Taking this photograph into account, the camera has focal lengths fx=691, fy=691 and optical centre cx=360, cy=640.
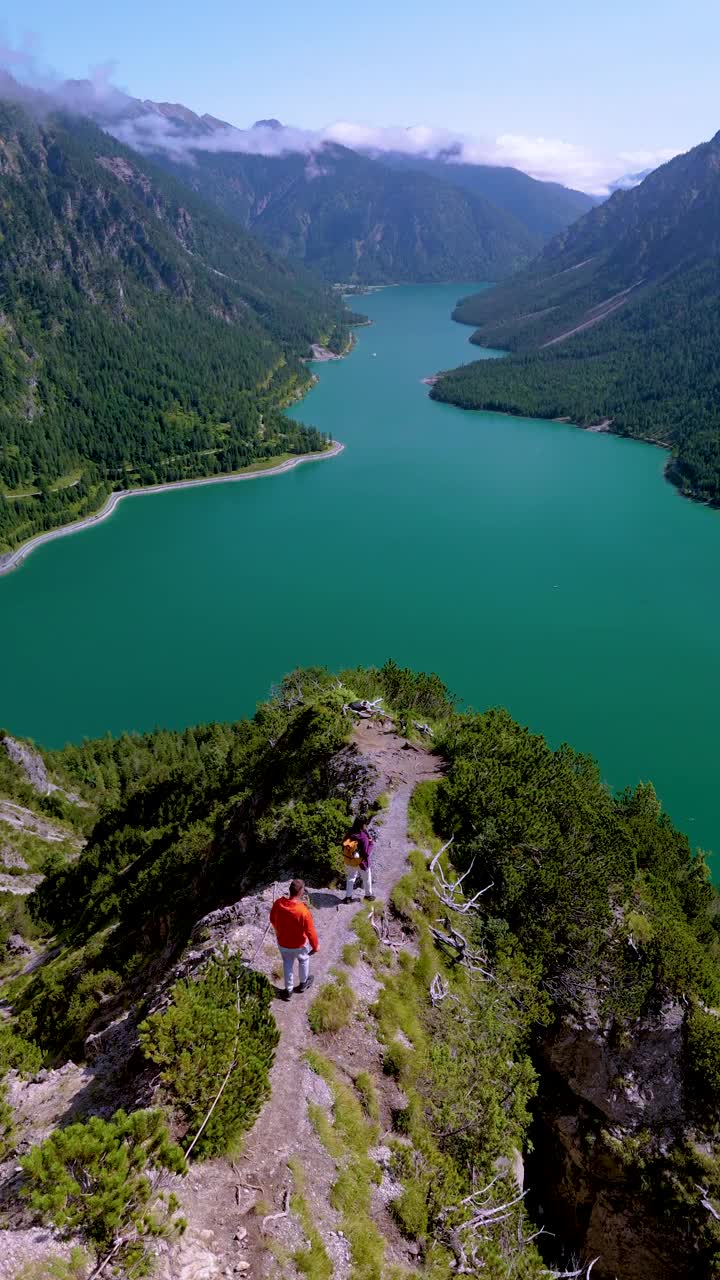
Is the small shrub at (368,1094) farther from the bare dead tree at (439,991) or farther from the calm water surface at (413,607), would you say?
the calm water surface at (413,607)

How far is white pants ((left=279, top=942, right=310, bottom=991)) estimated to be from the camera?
13.0 meters

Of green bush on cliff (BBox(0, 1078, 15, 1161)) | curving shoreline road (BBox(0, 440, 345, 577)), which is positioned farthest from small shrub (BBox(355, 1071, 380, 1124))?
curving shoreline road (BBox(0, 440, 345, 577))

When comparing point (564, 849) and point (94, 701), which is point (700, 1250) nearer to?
point (564, 849)

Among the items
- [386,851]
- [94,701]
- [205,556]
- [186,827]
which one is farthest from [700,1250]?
[205,556]

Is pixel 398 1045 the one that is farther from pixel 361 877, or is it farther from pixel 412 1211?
pixel 361 877

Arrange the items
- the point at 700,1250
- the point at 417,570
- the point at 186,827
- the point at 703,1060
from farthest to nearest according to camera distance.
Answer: the point at 417,570
the point at 186,827
the point at 703,1060
the point at 700,1250

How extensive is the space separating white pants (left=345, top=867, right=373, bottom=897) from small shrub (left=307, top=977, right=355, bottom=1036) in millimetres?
2753

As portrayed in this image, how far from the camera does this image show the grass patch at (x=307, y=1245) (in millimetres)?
9602

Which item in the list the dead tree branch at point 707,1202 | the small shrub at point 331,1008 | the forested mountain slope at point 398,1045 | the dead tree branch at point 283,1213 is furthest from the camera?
the dead tree branch at point 707,1202

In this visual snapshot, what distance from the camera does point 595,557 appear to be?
113m

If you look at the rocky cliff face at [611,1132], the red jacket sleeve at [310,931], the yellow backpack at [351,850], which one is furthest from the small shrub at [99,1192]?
the rocky cliff face at [611,1132]

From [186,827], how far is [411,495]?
4511 inches

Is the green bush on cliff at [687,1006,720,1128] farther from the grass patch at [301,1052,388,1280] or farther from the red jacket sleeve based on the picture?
the red jacket sleeve

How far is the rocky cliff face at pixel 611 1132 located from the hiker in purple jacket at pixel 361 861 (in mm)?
6695
